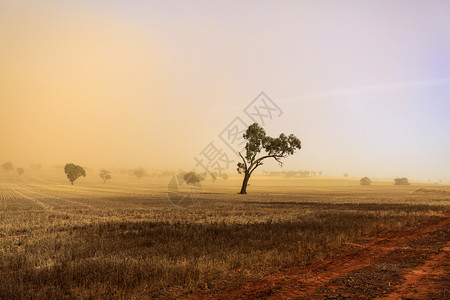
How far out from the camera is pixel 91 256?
1057 cm

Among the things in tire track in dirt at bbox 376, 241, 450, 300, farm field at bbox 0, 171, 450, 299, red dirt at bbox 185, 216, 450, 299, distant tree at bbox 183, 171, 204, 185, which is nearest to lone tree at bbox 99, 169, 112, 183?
distant tree at bbox 183, 171, 204, 185

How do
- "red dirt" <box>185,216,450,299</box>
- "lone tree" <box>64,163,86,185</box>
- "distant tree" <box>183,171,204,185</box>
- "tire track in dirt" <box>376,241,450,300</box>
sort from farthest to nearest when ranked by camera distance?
"lone tree" <box>64,163,86,185</box> < "distant tree" <box>183,171,204,185</box> < "red dirt" <box>185,216,450,299</box> < "tire track in dirt" <box>376,241,450,300</box>

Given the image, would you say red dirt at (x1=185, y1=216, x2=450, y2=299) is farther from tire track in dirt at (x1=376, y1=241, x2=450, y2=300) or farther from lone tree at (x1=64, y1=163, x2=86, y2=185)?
lone tree at (x1=64, y1=163, x2=86, y2=185)

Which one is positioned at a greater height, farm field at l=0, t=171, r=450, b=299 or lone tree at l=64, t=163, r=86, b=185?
lone tree at l=64, t=163, r=86, b=185

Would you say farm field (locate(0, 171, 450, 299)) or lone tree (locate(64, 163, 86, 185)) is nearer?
farm field (locate(0, 171, 450, 299))

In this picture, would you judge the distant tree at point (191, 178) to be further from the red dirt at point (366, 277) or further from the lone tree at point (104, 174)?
the red dirt at point (366, 277)

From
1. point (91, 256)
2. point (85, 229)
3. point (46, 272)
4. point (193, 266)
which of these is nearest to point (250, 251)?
point (193, 266)

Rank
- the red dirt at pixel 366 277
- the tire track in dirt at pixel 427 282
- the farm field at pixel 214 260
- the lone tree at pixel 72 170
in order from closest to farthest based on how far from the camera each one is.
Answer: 1. the tire track in dirt at pixel 427 282
2. the red dirt at pixel 366 277
3. the farm field at pixel 214 260
4. the lone tree at pixel 72 170

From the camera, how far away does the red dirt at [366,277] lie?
22.1 feet

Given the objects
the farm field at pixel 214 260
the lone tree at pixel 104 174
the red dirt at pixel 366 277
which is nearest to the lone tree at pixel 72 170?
the lone tree at pixel 104 174

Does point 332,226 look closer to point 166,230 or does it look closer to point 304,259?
point 304,259

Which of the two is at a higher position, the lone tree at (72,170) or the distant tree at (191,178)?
the lone tree at (72,170)

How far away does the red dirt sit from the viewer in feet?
22.1

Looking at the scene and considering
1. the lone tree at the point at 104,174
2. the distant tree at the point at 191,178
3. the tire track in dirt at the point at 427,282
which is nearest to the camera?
the tire track in dirt at the point at 427,282
